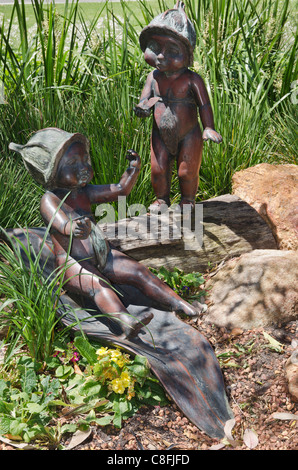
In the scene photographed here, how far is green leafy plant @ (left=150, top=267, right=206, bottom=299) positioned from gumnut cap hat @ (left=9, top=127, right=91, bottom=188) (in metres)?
1.06

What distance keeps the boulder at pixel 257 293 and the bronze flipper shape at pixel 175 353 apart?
44cm

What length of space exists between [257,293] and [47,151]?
1.54m

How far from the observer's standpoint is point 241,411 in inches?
101

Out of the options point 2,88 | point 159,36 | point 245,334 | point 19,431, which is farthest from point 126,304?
point 2,88

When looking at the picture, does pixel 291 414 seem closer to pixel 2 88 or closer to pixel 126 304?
pixel 126 304

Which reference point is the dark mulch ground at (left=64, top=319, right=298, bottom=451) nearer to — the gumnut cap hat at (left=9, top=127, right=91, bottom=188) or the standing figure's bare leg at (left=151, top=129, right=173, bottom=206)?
the standing figure's bare leg at (left=151, top=129, right=173, bottom=206)

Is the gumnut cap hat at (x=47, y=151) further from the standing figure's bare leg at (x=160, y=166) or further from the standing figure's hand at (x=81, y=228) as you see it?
the standing figure's bare leg at (x=160, y=166)

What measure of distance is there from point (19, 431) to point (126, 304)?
3.23 feet

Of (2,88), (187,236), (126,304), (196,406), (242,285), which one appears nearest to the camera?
(196,406)

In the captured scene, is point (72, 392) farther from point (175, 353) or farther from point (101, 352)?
point (175, 353)

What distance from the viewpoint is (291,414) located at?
8.22 feet

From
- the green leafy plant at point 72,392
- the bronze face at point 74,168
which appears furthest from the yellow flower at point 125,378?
the bronze face at point 74,168

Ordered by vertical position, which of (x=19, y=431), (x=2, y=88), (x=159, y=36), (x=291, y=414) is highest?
(x=159, y=36)

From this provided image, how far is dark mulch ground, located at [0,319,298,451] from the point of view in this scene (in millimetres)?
2328
